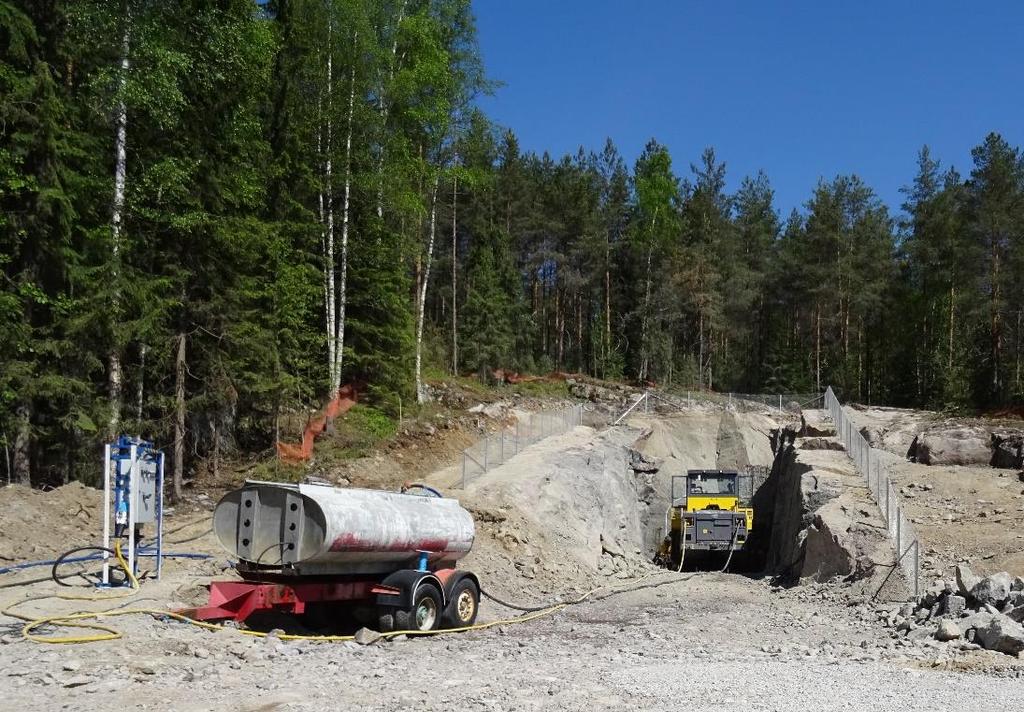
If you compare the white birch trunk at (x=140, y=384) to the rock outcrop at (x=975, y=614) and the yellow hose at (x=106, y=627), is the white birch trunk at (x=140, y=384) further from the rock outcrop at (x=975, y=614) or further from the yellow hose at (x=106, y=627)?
the rock outcrop at (x=975, y=614)

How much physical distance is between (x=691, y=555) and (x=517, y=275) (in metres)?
31.5

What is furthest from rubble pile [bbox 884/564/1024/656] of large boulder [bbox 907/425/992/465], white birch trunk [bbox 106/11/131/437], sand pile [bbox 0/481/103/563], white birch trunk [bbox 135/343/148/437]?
large boulder [bbox 907/425/992/465]

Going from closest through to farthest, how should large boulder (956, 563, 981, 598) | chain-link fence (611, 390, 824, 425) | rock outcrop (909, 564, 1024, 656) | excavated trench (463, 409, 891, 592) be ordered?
rock outcrop (909, 564, 1024, 656) → large boulder (956, 563, 981, 598) → excavated trench (463, 409, 891, 592) → chain-link fence (611, 390, 824, 425)

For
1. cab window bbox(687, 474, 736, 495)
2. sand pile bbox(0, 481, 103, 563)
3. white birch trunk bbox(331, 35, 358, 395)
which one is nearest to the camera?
sand pile bbox(0, 481, 103, 563)

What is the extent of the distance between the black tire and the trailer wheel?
9.2 inches

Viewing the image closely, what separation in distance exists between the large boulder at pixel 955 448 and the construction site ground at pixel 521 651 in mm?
8180

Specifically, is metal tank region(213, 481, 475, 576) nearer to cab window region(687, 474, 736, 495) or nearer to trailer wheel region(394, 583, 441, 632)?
trailer wheel region(394, 583, 441, 632)

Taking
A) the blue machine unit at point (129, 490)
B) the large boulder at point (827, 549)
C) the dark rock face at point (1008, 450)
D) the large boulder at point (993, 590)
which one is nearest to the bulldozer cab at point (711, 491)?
the dark rock face at point (1008, 450)

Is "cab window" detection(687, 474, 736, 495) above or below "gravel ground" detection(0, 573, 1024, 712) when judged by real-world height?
below

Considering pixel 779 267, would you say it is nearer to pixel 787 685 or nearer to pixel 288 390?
pixel 288 390

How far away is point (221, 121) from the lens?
20578mm

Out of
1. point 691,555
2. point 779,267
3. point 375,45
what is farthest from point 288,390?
point 779,267

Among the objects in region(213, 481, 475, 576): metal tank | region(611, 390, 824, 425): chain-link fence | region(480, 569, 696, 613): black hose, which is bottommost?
region(480, 569, 696, 613): black hose

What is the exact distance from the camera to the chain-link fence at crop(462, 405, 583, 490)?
81.2ft
